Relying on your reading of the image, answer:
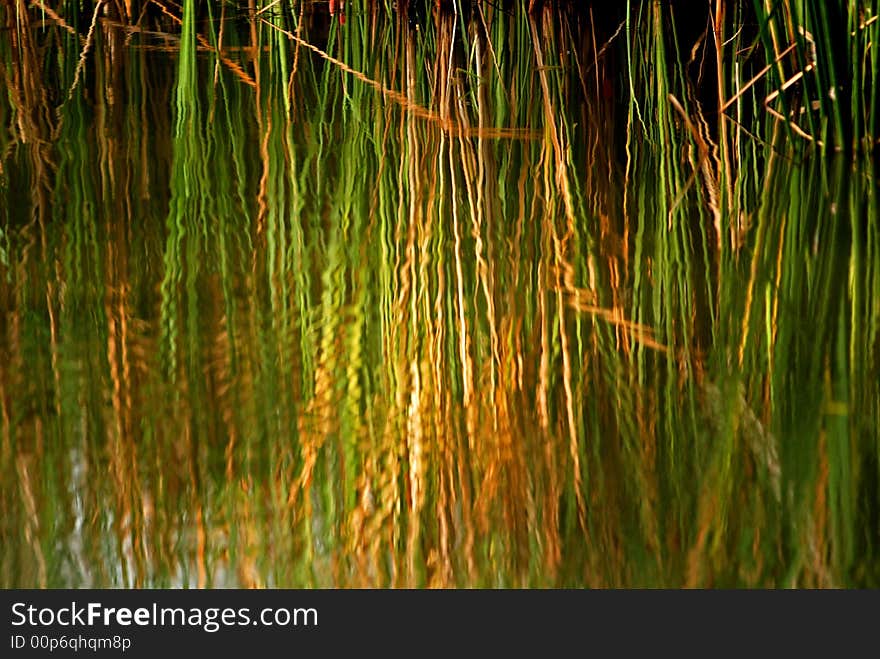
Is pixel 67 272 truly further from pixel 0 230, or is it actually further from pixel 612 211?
pixel 612 211

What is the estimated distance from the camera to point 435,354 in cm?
102

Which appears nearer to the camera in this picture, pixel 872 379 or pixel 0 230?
pixel 872 379

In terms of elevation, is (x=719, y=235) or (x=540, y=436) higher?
(x=719, y=235)

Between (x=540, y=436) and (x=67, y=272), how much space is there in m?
0.52

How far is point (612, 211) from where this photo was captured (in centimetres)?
135

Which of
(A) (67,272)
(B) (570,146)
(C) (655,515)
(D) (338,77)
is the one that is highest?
(D) (338,77)

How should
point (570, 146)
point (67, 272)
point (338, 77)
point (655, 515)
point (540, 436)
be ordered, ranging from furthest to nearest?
1. point (338, 77)
2. point (570, 146)
3. point (67, 272)
4. point (540, 436)
5. point (655, 515)

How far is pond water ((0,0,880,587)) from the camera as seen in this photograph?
759mm

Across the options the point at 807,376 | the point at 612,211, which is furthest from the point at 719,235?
the point at 807,376

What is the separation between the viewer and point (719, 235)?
1.26 meters

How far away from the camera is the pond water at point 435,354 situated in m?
0.76

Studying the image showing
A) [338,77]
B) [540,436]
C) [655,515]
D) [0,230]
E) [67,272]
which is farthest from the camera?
[338,77]

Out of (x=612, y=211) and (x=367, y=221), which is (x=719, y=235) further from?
(x=367, y=221)

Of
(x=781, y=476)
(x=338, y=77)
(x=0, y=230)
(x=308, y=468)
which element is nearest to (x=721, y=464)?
(x=781, y=476)
